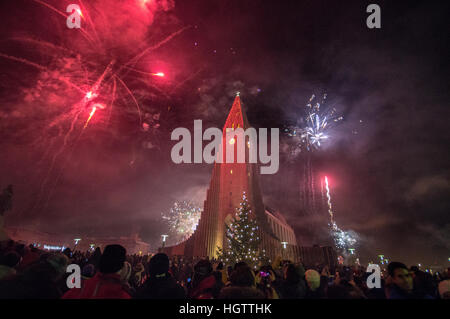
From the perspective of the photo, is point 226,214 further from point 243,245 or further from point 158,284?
point 158,284

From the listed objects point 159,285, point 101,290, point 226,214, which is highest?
point 101,290

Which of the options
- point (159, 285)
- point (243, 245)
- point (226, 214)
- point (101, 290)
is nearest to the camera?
point (101, 290)

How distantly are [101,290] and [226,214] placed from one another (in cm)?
3196

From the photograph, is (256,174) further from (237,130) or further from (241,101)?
(241,101)

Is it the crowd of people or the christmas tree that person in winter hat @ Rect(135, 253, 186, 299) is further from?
the christmas tree

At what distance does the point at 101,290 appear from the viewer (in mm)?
2799

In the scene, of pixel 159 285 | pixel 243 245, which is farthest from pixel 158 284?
pixel 243 245

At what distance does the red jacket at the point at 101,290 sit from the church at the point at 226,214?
28563 millimetres

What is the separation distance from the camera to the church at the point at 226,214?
30594 mm

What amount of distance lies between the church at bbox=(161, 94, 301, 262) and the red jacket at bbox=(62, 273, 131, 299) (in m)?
28.6

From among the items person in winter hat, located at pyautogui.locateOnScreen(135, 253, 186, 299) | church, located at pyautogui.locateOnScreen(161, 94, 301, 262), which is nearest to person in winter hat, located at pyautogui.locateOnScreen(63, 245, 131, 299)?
person in winter hat, located at pyautogui.locateOnScreen(135, 253, 186, 299)

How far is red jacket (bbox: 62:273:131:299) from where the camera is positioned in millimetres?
2779
